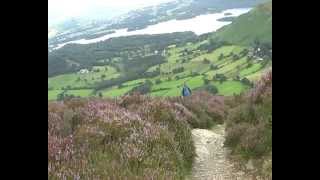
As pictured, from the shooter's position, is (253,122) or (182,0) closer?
(253,122)

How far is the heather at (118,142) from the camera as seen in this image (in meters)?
9.16

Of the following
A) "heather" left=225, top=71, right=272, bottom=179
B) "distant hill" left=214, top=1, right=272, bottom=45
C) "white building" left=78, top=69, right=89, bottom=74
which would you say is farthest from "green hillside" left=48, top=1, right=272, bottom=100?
"heather" left=225, top=71, right=272, bottom=179

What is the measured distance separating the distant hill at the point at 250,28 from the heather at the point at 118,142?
4489 inches

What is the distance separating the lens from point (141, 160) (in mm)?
10102

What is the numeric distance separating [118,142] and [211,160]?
2973mm

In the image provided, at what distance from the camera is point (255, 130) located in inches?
502

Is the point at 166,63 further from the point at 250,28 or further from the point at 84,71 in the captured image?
the point at 250,28

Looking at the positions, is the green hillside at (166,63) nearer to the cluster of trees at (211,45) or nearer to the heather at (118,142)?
the cluster of trees at (211,45)

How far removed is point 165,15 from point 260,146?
14185 centimetres

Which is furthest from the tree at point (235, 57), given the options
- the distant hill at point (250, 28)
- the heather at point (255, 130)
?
the heather at point (255, 130)
